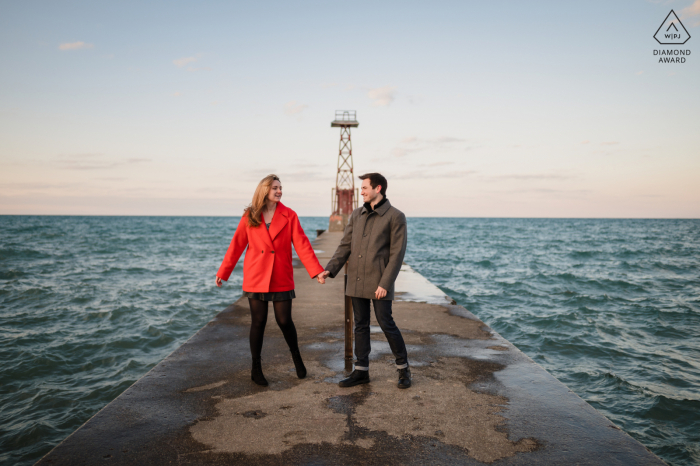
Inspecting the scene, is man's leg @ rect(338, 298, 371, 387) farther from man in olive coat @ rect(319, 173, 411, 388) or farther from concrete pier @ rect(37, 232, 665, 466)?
concrete pier @ rect(37, 232, 665, 466)

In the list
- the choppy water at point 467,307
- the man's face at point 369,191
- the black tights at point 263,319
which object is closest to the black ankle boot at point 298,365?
the black tights at point 263,319

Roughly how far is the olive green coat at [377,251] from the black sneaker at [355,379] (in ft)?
2.36

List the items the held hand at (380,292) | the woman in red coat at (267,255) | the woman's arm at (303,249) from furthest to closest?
the woman's arm at (303,249) < the woman in red coat at (267,255) < the held hand at (380,292)

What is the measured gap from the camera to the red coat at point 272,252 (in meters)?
3.70

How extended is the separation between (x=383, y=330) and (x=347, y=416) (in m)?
0.81

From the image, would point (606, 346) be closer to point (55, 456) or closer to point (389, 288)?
point (389, 288)

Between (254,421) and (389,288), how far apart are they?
1502mm

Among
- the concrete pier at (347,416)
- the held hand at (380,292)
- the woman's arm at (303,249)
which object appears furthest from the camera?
the woman's arm at (303,249)

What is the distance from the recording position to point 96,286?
13977 millimetres

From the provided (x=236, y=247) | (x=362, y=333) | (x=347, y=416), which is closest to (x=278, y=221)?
(x=236, y=247)

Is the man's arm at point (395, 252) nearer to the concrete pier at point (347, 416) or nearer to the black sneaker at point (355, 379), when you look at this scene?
the black sneaker at point (355, 379)

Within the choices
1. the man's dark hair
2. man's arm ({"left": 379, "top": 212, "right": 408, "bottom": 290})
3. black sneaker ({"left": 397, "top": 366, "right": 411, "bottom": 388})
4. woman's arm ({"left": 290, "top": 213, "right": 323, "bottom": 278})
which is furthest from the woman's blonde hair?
black sneaker ({"left": 397, "top": 366, "right": 411, "bottom": 388})

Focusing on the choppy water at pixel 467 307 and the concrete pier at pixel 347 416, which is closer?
the concrete pier at pixel 347 416

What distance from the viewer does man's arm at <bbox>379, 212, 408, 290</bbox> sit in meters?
3.63
